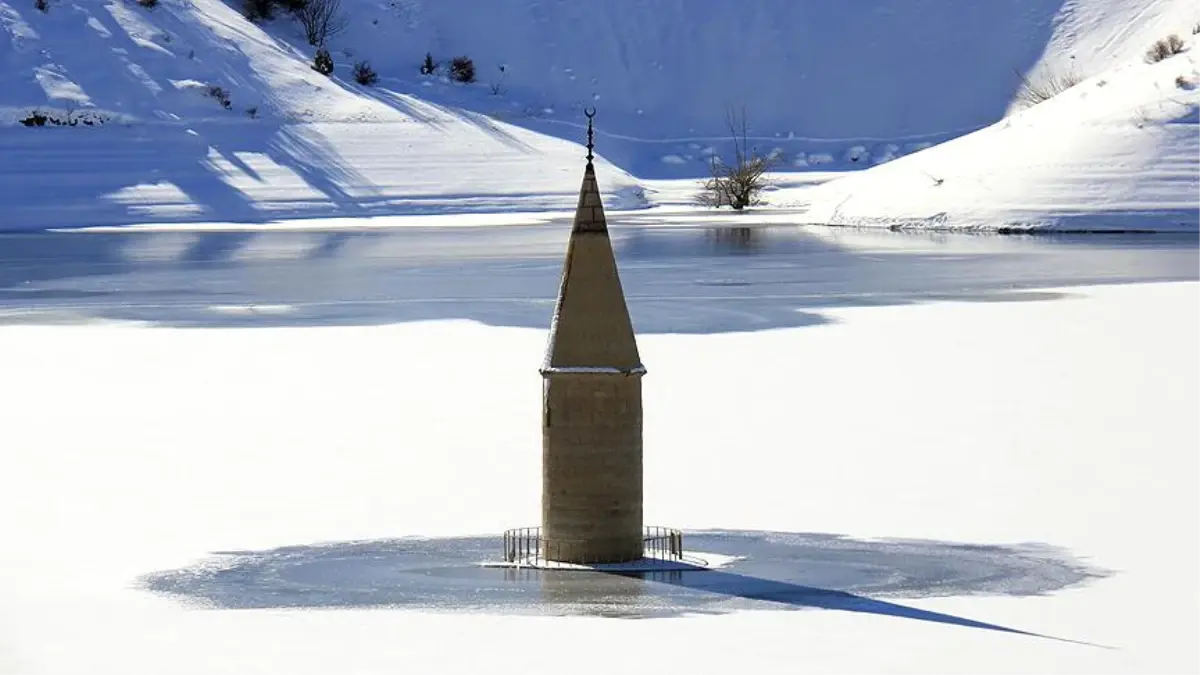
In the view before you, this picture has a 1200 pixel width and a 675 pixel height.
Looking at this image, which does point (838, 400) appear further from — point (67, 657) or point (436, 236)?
point (436, 236)

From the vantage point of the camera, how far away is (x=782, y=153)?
2584 inches

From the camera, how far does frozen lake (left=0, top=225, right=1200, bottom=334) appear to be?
2861 centimetres

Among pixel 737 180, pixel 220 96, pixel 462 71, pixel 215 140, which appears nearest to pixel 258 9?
pixel 462 71

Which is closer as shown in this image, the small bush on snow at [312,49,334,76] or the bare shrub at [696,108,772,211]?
the bare shrub at [696,108,772,211]

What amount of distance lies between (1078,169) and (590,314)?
108 feet

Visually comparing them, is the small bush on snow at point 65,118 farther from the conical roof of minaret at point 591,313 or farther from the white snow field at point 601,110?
the conical roof of minaret at point 591,313

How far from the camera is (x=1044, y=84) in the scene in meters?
67.5

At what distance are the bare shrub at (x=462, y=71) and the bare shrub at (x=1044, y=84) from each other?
13.5 m

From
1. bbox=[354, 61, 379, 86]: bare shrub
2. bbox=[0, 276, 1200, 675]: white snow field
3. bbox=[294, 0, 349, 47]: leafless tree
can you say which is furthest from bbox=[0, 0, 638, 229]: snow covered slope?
bbox=[0, 276, 1200, 675]: white snow field

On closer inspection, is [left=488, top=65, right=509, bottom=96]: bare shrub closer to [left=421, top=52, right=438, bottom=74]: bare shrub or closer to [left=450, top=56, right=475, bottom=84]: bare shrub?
[left=450, top=56, right=475, bottom=84]: bare shrub

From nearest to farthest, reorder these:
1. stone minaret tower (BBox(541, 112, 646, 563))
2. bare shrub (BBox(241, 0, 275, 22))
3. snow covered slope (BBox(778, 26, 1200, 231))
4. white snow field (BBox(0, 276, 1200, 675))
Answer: white snow field (BBox(0, 276, 1200, 675)) < stone minaret tower (BBox(541, 112, 646, 563)) < snow covered slope (BBox(778, 26, 1200, 231)) < bare shrub (BBox(241, 0, 275, 22))

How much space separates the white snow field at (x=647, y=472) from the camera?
1129 centimetres

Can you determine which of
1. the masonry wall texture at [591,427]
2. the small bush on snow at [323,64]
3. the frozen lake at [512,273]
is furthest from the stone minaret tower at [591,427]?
the small bush on snow at [323,64]

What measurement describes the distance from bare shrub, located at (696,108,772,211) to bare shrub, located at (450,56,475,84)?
241 inches
